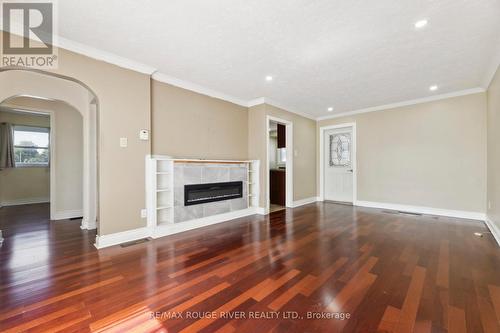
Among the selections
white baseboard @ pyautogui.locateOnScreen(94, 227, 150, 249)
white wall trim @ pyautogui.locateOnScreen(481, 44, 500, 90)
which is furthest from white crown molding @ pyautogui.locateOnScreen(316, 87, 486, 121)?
white baseboard @ pyautogui.locateOnScreen(94, 227, 150, 249)

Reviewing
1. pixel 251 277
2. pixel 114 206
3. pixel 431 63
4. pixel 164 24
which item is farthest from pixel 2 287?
pixel 431 63

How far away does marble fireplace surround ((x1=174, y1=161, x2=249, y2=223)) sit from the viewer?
11.5 feet

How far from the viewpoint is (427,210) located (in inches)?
181

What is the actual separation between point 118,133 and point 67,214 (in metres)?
2.97

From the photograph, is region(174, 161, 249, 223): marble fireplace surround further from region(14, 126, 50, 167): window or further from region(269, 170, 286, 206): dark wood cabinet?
region(14, 126, 50, 167): window

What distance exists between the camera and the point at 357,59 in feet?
9.73

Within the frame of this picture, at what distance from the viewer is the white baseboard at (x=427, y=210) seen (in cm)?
411

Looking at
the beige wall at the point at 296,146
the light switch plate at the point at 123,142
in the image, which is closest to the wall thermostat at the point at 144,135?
the light switch plate at the point at 123,142

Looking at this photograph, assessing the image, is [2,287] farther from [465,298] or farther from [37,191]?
[37,191]

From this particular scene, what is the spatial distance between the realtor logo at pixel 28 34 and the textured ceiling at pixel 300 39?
17 centimetres

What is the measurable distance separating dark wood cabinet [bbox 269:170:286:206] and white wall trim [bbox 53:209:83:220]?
4.62 metres

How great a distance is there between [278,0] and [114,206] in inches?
125

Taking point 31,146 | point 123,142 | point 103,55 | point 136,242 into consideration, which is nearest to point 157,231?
point 136,242

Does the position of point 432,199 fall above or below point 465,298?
above
